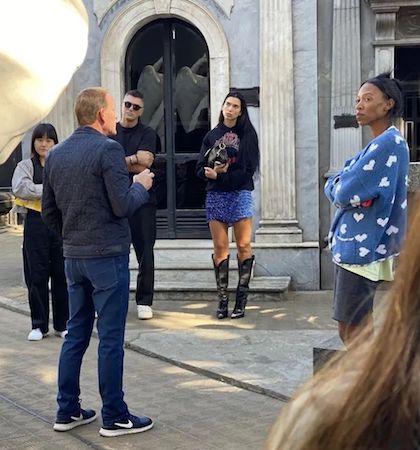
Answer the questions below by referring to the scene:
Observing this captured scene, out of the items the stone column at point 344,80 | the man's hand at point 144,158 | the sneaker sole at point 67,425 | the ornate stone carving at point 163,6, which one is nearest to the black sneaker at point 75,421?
the sneaker sole at point 67,425

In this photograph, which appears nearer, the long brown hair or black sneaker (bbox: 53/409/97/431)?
the long brown hair

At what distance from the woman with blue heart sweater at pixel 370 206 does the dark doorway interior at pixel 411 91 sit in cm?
459

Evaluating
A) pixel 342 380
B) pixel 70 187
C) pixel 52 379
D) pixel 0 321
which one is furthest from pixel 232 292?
pixel 342 380

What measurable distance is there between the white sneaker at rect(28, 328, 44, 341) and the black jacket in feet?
7.72

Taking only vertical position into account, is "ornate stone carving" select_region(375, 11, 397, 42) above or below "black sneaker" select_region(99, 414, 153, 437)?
above

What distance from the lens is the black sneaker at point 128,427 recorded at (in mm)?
4309

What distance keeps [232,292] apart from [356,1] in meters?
3.23

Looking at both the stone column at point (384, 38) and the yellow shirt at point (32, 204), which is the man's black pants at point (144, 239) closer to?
the yellow shirt at point (32, 204)

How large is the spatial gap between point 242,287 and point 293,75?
→ 2517mm

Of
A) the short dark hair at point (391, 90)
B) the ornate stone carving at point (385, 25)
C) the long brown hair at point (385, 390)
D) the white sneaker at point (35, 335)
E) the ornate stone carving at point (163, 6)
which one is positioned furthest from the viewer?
the ornate stone carving at point (163, 6)

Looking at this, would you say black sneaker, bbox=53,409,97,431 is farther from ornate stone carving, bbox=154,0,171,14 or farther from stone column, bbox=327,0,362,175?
ornate stone carving, bbox=154,0,171,14

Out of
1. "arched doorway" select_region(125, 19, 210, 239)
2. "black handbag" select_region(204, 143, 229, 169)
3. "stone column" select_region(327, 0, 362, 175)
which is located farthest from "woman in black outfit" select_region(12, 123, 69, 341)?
"stone column" select_region(327, 0, 362, 175)

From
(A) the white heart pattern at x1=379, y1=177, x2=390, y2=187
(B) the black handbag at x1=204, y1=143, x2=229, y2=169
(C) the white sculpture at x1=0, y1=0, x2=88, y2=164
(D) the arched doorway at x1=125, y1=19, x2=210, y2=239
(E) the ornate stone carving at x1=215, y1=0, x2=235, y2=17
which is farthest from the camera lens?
(D) the arched doorway at x1=125, y1=19, x2=210, y2=239

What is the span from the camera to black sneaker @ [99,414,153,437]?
431cm
